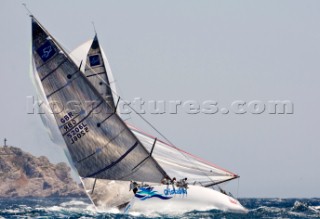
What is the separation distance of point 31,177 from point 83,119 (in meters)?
119

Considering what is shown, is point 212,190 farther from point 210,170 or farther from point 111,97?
point 111,97

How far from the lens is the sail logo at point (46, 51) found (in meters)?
41.2

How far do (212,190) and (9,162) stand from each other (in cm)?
12459

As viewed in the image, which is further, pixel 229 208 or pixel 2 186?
pixel 2 186

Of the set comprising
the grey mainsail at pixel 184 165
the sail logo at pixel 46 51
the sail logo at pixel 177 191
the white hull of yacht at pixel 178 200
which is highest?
the sail logo at pixel 46 51

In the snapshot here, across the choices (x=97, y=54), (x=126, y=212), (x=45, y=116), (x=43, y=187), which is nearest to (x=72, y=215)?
(x=126, y=212)

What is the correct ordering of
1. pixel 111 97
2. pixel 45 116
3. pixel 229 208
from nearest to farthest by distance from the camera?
pixel 229 208, pixel 45 116, pixel 111 97

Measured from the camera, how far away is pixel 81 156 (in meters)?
41.4

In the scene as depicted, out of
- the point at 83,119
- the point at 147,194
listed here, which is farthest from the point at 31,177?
the point at 147,194

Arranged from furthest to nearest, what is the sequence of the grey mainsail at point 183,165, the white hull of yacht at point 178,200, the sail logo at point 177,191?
the grey mainsail at point 183,165
the sail logo at point 177,191
the white hull of yacht at point 178,200

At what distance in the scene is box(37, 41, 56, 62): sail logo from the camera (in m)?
41.2

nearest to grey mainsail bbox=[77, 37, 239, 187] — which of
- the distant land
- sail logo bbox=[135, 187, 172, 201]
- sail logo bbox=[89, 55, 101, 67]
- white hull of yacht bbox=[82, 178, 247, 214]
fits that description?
white hull of yacht bbox=[82, 178, 247, 214]

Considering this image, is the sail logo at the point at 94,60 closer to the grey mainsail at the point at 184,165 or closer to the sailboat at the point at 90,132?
the sailboat at the point at 90,132

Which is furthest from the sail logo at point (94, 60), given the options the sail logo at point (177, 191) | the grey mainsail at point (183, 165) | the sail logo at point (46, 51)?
the sail logo at point (177, 191)
